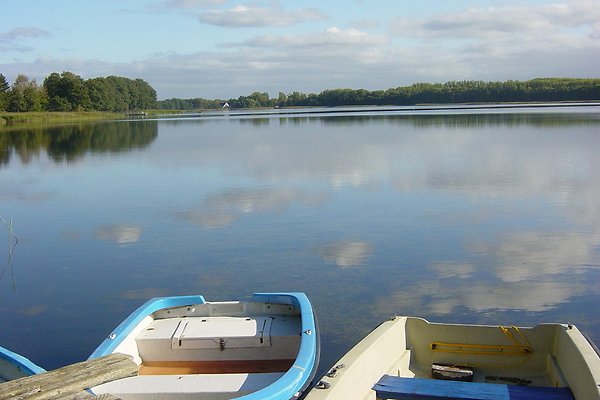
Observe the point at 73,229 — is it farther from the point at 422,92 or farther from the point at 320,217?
the point at 422,92

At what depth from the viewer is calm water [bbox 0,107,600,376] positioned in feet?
27.3

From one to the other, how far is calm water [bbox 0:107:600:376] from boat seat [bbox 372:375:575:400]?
4.89ft

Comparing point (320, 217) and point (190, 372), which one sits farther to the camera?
point (320, 217)

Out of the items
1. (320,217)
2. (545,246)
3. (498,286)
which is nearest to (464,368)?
(498,286)

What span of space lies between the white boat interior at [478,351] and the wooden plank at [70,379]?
77.7 inches

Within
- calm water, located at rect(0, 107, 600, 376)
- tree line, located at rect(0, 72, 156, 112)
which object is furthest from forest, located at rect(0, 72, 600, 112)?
calm water, located at rect(0, 107, 600, 376)

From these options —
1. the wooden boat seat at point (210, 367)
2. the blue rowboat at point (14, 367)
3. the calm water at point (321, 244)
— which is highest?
the blue rowboat at point (14, 367)

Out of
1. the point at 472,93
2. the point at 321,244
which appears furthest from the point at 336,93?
the point at 321,244

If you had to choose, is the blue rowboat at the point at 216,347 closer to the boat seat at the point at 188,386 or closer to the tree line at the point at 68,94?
the boat seat at the point at 188,386

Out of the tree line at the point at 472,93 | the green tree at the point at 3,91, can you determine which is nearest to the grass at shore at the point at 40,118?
the green tree at the point at 3,91

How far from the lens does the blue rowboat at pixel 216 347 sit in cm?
559

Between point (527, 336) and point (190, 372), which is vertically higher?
point (527, 336)

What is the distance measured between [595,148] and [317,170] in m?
11.5

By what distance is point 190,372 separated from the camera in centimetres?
657
